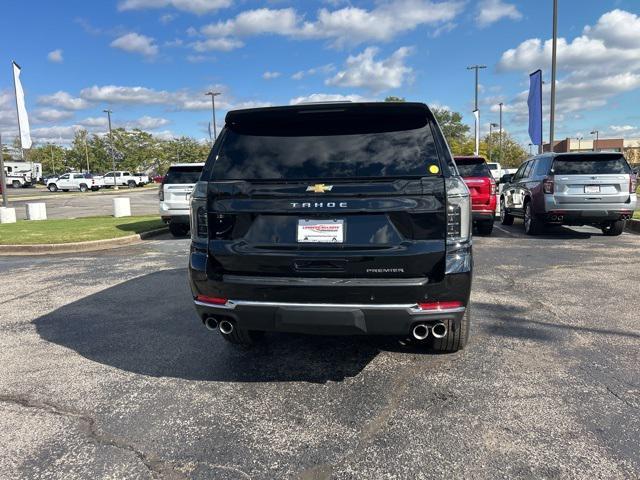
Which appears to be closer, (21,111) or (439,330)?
(439,330)

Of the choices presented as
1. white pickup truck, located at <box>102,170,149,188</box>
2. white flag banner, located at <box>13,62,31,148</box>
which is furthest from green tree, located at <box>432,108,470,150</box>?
white flag banner, located at <box>13,62,31,148</box>

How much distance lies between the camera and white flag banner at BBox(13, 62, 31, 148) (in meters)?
21.4

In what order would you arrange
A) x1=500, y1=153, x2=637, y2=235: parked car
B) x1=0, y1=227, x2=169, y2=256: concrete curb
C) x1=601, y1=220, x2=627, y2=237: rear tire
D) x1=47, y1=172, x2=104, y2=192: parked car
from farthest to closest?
x1=47, y1=172, x2=104, y2=192: parked car → x1=601, y1=220, x2=627, y2=237: rear tire → x1=0, y1=227, x2=169, y2=256: concrete curb → x1=500, y1=153, x2=637, y2=235: parked car

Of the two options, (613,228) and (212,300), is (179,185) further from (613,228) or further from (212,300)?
(613,228)

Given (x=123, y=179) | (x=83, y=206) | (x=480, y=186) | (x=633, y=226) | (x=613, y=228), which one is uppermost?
(x=123, y=179)

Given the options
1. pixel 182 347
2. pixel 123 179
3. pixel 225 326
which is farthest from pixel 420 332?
pixel 123 179

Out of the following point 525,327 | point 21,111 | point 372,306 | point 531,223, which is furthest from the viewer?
point 21,111

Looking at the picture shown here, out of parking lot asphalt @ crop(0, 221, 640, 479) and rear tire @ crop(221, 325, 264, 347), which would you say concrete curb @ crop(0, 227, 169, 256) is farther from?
rear tire @ crop(221, 325, 264, 347)

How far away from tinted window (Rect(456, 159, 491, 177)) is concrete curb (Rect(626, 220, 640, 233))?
422 centimetres

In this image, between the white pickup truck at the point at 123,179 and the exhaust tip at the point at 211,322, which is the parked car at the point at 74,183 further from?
the exhaust tip at the point at 211,322

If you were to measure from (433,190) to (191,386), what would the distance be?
219cm

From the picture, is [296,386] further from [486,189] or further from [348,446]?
[486,189]

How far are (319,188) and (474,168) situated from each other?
28.1 feet

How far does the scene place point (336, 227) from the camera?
126 inches
